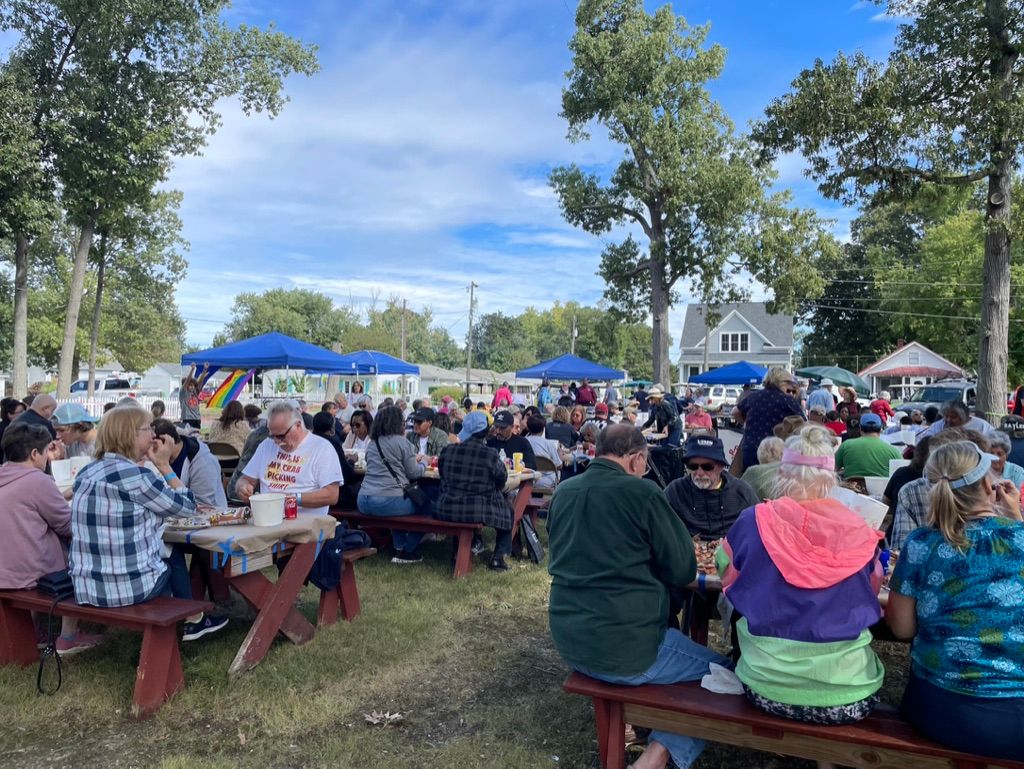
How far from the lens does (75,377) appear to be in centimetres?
4216

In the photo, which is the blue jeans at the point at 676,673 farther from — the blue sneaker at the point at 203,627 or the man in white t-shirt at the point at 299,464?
the blue sneaker at the point at 203,627

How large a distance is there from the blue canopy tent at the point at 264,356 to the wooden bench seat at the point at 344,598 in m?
8.93

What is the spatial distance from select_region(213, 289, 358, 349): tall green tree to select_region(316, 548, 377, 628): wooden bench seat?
210 feet

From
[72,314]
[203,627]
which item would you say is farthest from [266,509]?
[72,314]

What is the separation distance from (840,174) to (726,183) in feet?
38.6

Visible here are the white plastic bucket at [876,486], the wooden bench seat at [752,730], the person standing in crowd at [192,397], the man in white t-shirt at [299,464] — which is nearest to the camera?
the wooden bench seat at [752,730]

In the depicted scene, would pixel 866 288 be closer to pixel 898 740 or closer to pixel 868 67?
pixel 868 67

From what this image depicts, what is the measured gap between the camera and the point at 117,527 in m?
3.64

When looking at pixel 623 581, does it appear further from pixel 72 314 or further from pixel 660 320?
pixel 660 320

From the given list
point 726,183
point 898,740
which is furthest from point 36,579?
point 726,183

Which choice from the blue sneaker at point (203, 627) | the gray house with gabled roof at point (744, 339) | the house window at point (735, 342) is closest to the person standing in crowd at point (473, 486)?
the blue sneaker at point (203, 627)

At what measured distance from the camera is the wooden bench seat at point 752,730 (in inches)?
97.0

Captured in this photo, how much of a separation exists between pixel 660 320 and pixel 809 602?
22628 mm

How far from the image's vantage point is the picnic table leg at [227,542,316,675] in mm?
4125
